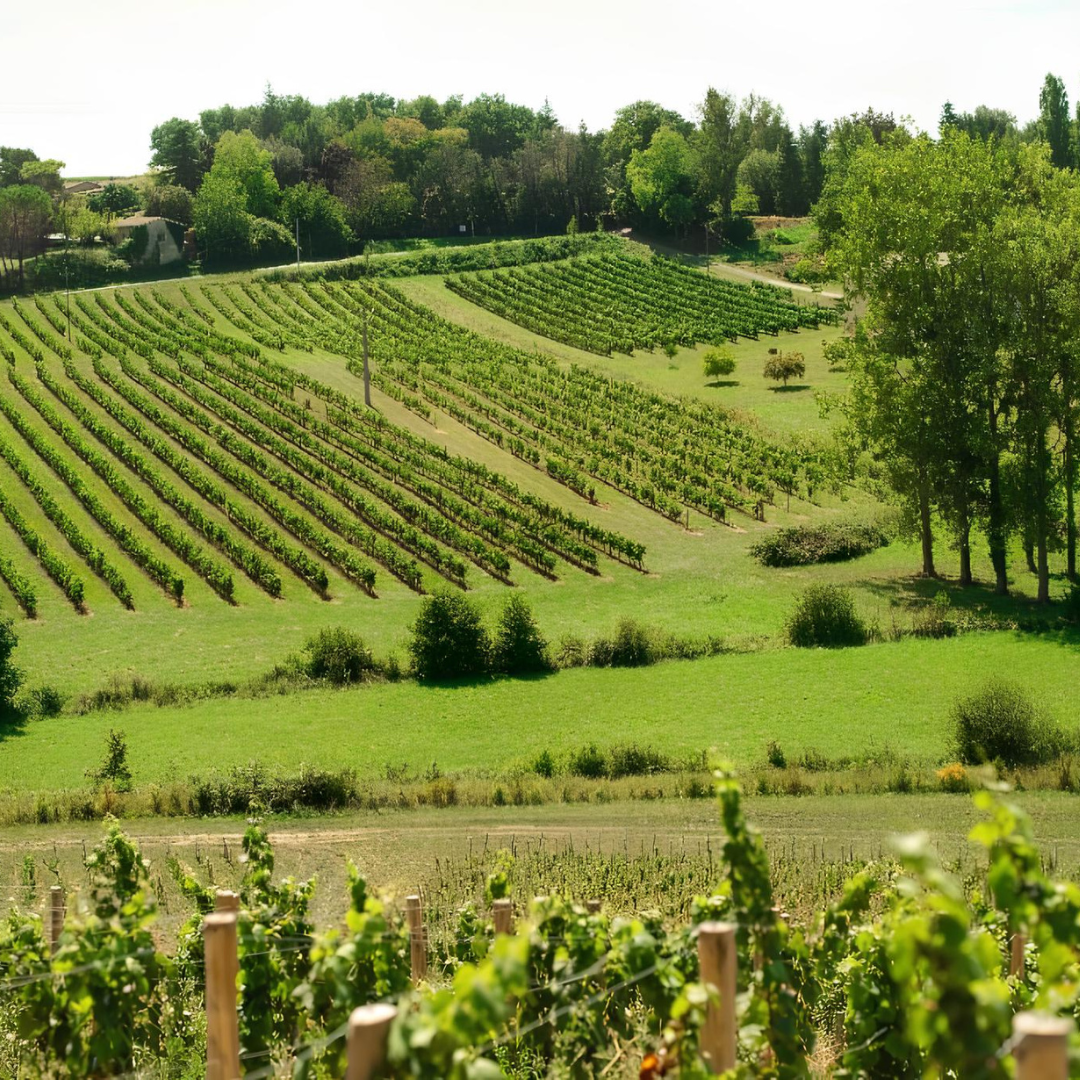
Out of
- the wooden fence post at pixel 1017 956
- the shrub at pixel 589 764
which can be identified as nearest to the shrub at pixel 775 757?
the shrub at pixel 589 764

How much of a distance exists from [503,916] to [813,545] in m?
36.7

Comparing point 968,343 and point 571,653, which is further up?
point 968,343

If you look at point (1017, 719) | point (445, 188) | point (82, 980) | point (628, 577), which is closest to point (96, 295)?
point (445, 188)

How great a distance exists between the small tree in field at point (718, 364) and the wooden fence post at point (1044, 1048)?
67.0 meters

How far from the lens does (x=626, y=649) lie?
35875 millimetres

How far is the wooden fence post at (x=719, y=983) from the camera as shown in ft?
20.5

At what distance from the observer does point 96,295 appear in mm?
85500

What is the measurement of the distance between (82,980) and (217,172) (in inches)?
4233

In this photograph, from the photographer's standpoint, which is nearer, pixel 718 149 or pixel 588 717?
pixel 588 717

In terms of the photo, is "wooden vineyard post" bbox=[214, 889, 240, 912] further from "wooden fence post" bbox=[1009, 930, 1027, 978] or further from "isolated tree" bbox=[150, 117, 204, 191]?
"isolated tree" bbox=[150, 117, 204, 191]

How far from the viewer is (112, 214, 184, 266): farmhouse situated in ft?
325

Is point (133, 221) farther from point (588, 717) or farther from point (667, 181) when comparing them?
point (588, 717)

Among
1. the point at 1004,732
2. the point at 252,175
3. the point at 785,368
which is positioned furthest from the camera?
the point at 252,175

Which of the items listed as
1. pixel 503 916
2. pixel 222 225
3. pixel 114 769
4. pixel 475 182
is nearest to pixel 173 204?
pixel 222 225
